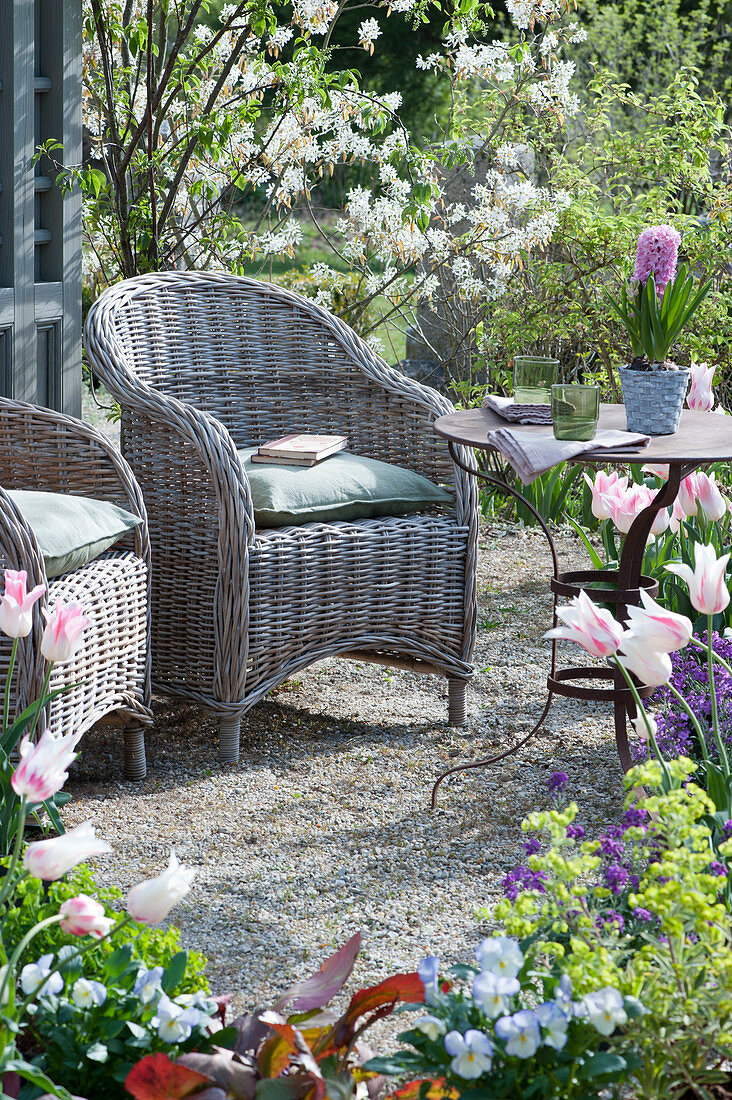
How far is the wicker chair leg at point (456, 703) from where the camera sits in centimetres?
271

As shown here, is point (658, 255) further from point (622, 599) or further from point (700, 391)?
point (622, 599)

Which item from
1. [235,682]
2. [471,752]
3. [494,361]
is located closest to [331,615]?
[235,682]

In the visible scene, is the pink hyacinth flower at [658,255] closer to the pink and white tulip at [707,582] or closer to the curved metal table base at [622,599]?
the curved metal table base at [622,599]

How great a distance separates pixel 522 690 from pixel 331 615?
2.16 feet

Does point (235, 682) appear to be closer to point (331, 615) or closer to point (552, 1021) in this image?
point (331, 615)

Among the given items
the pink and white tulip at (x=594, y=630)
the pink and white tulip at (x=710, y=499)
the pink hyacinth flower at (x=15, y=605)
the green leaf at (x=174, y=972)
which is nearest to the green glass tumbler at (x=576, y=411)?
the pink and white tulip at (x=710, y=499)

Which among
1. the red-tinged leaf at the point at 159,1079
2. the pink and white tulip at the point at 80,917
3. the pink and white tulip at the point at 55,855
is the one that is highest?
the pink and white tulip at the point at 55,855

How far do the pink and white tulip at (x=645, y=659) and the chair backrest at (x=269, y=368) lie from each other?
4.85ft

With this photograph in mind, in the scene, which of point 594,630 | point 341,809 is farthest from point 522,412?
point 594,630

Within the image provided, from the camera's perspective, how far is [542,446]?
204 centimetres

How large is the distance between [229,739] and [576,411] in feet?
3.33

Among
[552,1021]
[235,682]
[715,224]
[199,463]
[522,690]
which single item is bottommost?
[522,690]

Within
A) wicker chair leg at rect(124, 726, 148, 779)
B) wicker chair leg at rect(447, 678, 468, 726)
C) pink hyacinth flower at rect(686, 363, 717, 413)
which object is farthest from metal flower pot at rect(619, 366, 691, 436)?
wicker chair leg at rect(124, 726, 148, 779)

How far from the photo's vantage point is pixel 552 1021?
3.51 feet
